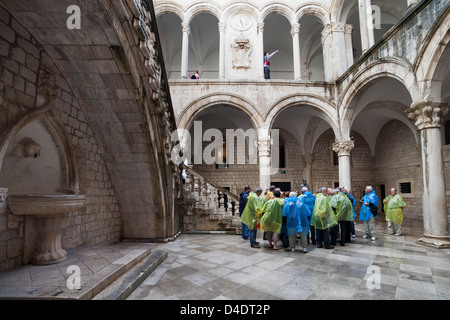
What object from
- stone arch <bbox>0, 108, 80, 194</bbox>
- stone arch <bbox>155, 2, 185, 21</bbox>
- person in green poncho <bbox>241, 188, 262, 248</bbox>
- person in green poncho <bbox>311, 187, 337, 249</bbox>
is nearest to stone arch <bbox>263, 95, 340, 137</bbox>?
person in green poncho <bbox>241, 188, 262, 248</bbox>

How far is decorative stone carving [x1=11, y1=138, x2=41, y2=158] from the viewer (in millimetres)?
3501

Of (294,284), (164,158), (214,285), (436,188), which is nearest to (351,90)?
(436,188)

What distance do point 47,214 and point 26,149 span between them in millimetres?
1077

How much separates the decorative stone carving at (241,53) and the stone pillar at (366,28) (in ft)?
16.6

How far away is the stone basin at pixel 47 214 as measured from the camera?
3.18m

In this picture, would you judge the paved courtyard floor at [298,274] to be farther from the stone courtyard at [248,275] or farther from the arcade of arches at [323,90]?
the arcade of arches at [323,90]

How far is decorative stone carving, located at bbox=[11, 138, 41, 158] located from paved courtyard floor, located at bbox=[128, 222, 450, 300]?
2.64m

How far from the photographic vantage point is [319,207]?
567 centimetres

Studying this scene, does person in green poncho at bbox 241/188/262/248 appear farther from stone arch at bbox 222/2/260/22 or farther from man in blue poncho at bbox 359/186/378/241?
stone arch at bbox 222/2/260/22

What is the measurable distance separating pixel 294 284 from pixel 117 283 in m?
2.47

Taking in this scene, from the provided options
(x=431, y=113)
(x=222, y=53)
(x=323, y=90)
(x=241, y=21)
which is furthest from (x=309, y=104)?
(x=241, y=21)

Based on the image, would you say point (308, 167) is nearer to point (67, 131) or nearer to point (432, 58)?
point (432, 58)

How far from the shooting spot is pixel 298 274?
12.6 ft

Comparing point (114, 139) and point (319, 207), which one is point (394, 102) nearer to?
point (319, 207)
